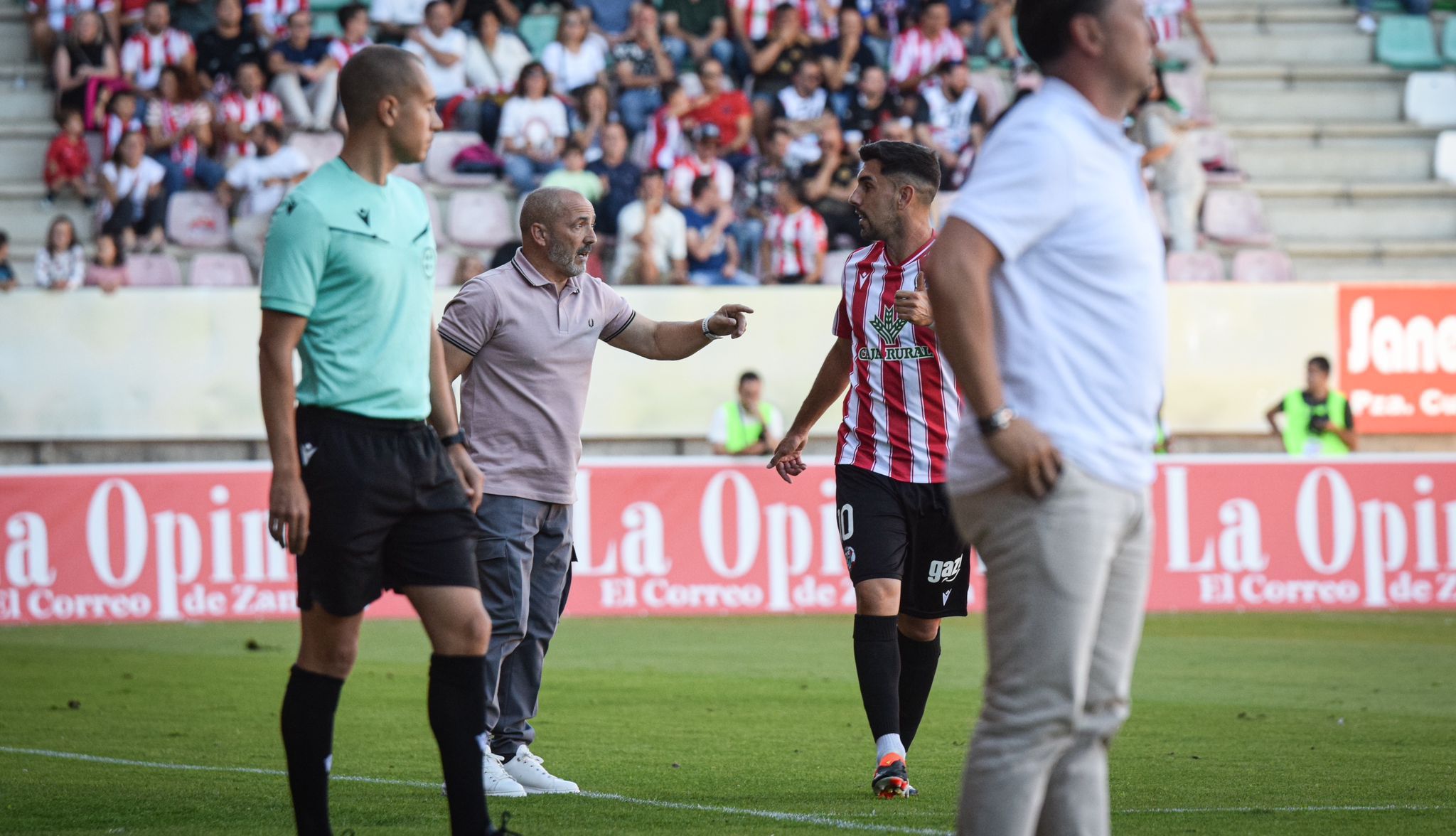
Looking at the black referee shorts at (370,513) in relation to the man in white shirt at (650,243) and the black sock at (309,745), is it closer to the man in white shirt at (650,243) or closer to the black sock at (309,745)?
the black sock at (309,745)

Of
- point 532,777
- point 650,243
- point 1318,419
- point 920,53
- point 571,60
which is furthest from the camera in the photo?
point 920,53

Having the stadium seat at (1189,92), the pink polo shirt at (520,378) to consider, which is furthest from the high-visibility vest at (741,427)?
the pink polo shirt at (520,378)

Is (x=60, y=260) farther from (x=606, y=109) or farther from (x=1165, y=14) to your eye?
(x=1165, y=14)

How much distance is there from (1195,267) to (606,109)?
6696 millimetres

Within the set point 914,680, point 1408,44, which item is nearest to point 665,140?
point 1408,44

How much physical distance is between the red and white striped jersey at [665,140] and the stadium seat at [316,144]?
3.37 meters

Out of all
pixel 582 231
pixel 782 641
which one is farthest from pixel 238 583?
pixel 582 231

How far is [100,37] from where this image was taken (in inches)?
838

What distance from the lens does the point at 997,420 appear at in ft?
12.1

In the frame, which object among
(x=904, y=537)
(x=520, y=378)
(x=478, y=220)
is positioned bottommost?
(x=904, y=537)

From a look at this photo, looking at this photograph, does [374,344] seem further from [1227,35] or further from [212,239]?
[1227,35]

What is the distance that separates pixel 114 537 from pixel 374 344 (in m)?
11.3

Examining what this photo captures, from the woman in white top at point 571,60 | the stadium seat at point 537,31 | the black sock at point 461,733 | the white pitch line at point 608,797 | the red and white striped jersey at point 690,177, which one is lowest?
the white pitch line at point 608,797

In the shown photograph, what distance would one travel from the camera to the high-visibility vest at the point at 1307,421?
18.0 metres
